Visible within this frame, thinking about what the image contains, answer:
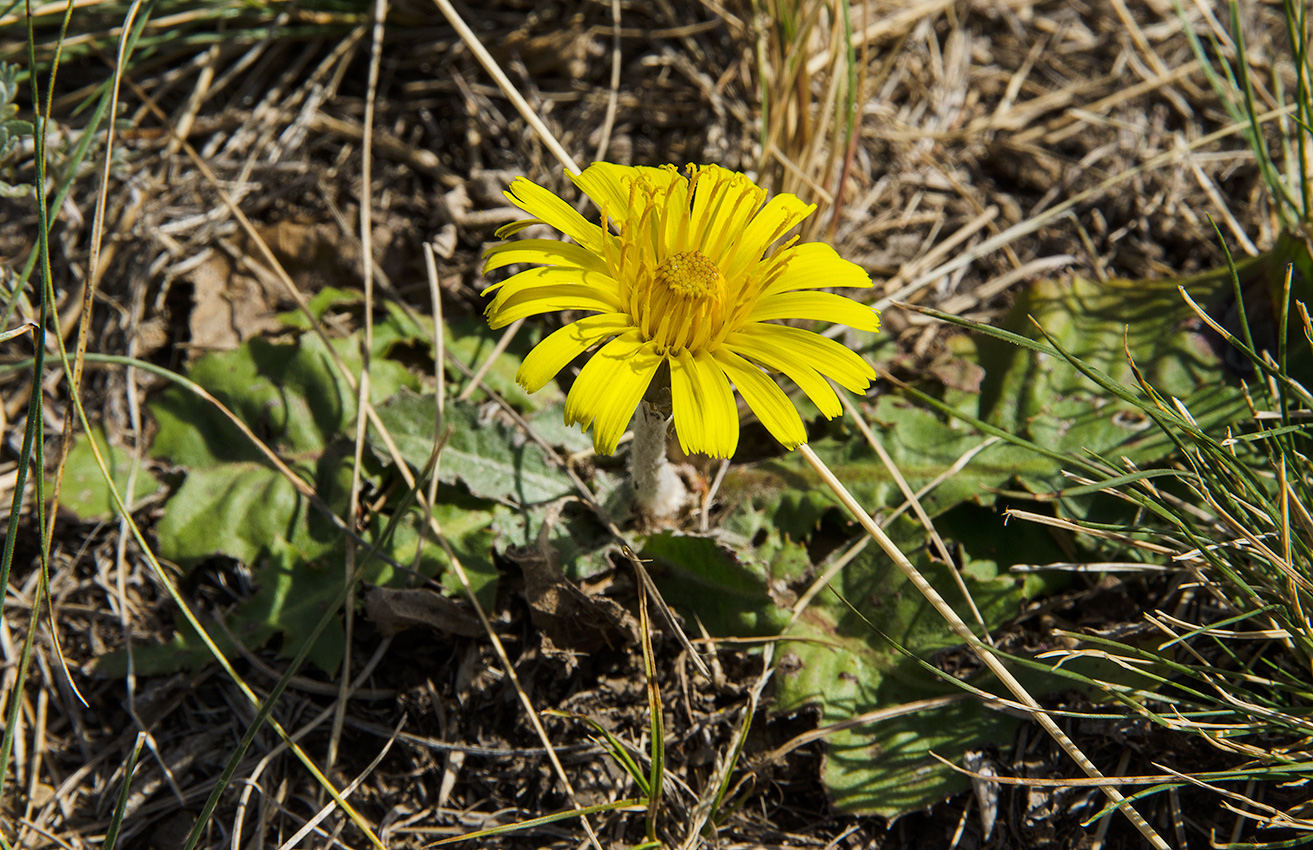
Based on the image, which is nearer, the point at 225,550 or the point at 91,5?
the point at 225,550

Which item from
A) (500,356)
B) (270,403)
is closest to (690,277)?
(500,356)

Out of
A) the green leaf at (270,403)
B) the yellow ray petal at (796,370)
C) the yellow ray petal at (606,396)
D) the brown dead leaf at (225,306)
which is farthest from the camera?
the brown dead leaf at (225,306)

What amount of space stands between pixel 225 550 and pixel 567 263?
5.35ft

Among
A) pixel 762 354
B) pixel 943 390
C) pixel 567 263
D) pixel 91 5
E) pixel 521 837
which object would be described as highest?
pixel 91 5

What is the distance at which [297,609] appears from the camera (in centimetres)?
274

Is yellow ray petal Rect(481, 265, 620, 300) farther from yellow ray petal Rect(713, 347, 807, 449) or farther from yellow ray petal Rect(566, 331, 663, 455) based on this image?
yellow ray petal Rect(713, 347, 807, 449)

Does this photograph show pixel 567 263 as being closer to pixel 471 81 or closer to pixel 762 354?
pixel 762 354

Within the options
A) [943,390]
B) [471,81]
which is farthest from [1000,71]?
[471,81]

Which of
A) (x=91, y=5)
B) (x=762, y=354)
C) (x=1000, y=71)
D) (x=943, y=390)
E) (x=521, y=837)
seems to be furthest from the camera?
(x=1000, y=71)

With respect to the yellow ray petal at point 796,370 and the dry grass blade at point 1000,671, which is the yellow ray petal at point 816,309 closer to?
the yellow ray petal at point 796,370

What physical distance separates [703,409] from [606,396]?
232 millimetres

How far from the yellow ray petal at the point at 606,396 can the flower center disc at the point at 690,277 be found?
8.8 inches

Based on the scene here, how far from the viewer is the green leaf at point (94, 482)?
2.85 m

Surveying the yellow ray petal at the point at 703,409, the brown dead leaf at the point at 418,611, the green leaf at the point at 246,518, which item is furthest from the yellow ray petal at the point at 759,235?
the green leaf at the point at 246,518
